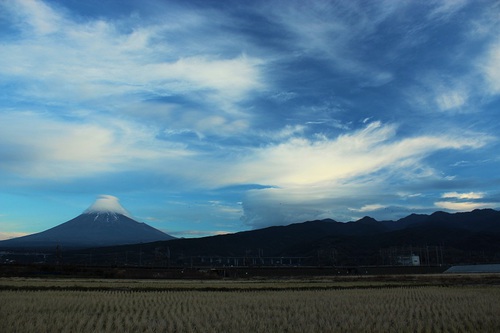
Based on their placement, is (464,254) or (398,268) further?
(464,254)

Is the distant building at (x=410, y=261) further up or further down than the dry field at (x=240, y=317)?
further down

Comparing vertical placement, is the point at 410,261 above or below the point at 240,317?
below

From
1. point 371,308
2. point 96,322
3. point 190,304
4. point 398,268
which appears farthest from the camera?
point 398,268

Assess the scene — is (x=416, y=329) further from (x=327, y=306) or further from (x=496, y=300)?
(x=496, y=300)

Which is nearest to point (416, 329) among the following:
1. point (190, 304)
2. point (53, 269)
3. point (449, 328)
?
point (449, 328)

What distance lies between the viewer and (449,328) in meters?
16.5

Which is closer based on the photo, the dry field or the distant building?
the dry field

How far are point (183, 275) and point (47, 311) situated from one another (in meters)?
68.6

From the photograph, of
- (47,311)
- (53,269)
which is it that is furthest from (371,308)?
(53,269)

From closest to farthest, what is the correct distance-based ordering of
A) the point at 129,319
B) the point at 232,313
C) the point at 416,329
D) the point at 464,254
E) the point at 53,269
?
1. the point at 416,329
2. the point at 129,319
3. the point at 232,313
4. the point at 53,269
5. the point at 464,254

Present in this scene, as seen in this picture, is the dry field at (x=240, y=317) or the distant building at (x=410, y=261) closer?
the dry field at (x=240, y=317)

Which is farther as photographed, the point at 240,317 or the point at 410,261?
the point at 410,261

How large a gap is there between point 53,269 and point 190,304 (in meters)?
71.2

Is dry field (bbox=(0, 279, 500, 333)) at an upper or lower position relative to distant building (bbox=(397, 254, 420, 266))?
upper
